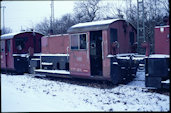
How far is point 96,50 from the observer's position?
11.3 meters

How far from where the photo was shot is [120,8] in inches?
1261

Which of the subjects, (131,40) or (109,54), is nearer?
(109,54)

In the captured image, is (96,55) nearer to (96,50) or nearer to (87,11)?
(96,50)

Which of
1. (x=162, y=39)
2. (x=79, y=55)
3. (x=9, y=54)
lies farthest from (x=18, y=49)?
(x=162, y=39)

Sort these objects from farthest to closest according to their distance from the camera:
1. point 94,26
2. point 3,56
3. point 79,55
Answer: point 3,56 < point 79,55 < point 94,26

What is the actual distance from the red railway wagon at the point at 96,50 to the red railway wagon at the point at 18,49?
3.49 meters

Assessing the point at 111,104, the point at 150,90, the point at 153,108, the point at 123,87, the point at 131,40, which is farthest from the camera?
the point at 131,40

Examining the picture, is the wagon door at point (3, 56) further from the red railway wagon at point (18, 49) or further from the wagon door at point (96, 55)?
the wagon door at point (96, 55)

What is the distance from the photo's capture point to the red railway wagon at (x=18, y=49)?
52.8ft

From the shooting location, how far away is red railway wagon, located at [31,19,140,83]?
1022cm

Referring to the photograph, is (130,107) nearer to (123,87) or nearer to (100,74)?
(123,87)

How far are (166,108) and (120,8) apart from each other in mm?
27146

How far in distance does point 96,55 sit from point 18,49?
7.79 m

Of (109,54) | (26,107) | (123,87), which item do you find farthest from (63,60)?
(26,107)
